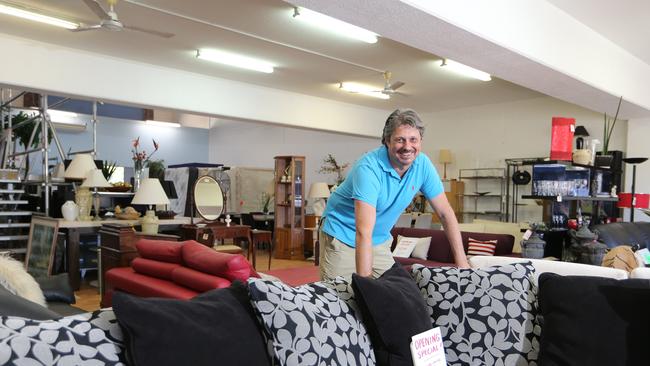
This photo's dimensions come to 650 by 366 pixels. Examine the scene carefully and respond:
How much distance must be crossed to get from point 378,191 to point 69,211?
4.95 m

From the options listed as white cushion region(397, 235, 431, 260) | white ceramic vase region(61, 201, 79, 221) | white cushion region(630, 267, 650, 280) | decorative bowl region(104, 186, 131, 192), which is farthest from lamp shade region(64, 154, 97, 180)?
white cushion region(630, 267, 650, 280)

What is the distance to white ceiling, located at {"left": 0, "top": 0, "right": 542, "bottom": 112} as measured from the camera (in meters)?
4.47

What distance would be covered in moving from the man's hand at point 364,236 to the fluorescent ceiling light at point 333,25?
9.40 ft

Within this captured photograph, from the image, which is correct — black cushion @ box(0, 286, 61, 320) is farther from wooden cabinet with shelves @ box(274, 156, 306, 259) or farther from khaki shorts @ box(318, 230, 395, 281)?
wooden cabinet with shelves @ box(274, 156, 306, 259)

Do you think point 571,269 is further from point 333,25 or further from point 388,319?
point 333,25

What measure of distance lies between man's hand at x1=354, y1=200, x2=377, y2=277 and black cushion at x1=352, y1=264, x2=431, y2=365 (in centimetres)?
23

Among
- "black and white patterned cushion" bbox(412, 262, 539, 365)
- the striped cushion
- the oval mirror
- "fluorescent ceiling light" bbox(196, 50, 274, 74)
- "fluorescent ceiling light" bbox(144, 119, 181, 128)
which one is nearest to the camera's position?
"black and white patterned cushion" bbox(412, 262, 539, 365)

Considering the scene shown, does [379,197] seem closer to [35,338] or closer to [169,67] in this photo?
[35,338]

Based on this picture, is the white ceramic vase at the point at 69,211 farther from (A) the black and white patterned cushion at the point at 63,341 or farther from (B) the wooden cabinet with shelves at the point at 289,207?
(A) the black and white patterned cushion at the point at 63,341

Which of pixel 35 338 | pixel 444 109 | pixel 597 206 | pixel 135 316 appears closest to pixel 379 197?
pixel 135 316

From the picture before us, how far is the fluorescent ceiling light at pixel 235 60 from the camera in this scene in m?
5.83

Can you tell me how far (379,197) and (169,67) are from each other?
5.37 metres

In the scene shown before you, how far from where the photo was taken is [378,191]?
1935 mm

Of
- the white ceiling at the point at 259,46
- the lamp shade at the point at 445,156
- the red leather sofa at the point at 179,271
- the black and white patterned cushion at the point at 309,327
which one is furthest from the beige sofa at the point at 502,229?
the black and white patterned cushion at the point at 309,327
